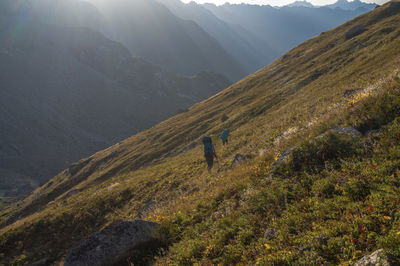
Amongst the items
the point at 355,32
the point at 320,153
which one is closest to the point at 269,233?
the point at 320,153

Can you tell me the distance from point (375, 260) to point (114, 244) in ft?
22.6

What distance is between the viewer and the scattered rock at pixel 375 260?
10.7ft

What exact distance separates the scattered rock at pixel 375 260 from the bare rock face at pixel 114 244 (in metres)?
6.15

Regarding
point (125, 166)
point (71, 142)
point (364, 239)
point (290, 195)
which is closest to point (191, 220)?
point (290, 195)

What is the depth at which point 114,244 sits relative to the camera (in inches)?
278

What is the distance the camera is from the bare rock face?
266 inches

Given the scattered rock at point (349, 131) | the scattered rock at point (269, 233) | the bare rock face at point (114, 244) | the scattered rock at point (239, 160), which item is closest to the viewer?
the scattered rock at point (269, 233)

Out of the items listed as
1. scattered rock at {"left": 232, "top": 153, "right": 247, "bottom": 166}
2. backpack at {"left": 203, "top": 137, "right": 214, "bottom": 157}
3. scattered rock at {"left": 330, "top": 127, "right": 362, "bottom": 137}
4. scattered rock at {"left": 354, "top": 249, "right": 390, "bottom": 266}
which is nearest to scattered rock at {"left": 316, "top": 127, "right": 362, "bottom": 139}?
scattered rock at {"left": 330, "top": 127, "right": 362, "bottom": 137}

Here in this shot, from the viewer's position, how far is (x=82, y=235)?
15758mm

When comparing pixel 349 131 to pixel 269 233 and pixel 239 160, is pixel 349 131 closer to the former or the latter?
pixel 269 233

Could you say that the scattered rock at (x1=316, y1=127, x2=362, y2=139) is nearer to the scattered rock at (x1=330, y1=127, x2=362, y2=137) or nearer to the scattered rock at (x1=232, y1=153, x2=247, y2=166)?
the scattered rock at (x1=330, y1=127, x2=362, y2=137)

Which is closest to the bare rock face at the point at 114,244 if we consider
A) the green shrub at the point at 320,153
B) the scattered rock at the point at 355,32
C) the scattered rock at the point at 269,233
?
the scattered rock at the point at 269,233

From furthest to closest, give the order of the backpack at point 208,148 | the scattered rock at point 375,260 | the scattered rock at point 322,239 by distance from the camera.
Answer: the backpack at point 208,148 → the scattered rock at point 322,239 → the scattered rock at point 375,260

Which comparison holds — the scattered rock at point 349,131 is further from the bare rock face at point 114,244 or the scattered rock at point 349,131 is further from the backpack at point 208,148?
the backpack at point 208,148
